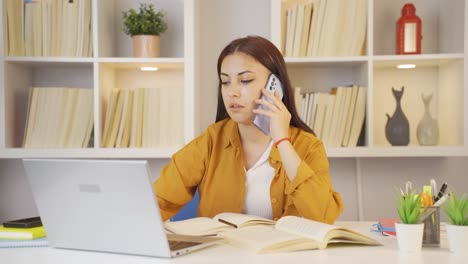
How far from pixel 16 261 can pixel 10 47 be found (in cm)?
177

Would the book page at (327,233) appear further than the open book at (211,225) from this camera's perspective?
No

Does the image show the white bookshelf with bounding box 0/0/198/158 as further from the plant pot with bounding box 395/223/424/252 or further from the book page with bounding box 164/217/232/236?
the plant pot with bounding box 395/223/424/252

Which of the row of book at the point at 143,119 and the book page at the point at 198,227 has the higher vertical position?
the row of book at the point at 143,119

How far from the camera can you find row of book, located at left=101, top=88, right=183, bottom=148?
3.05 metres

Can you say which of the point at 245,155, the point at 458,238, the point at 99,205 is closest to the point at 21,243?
the point at 99,205

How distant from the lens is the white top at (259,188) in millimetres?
2209

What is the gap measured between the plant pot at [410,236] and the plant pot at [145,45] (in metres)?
1.83

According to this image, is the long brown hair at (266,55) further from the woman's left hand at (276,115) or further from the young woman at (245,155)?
the woman's left hand at (276,115)

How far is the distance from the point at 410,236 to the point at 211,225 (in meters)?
0.54

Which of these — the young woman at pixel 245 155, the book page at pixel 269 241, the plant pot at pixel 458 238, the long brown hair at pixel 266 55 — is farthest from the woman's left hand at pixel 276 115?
the plant pot at pixel 458 238

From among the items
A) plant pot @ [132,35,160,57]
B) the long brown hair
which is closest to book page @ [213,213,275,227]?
the long brown hair

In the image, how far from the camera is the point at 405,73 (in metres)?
3.27

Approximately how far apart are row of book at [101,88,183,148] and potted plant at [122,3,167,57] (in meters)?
0.19

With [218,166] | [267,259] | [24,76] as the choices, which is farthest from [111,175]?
[24,76]
